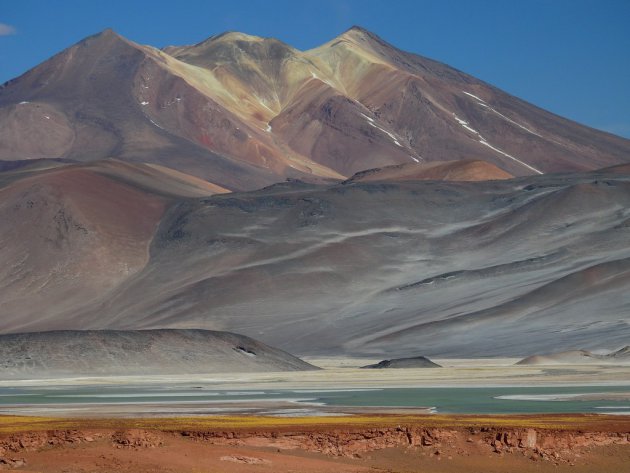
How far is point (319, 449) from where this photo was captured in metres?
29.2

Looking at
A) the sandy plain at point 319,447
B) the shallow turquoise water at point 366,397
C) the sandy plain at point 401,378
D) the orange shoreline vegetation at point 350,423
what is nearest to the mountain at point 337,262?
the sandy plain at point 401,378

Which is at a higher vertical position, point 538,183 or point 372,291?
point 538,183

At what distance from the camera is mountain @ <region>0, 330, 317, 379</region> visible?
295 feet

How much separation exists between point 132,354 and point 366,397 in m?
38.1

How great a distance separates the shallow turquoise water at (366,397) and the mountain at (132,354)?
17.5 meters

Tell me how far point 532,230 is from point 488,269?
16.8 m

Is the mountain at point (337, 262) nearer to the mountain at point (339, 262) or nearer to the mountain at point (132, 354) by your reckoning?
the mountain at point (339, 262)

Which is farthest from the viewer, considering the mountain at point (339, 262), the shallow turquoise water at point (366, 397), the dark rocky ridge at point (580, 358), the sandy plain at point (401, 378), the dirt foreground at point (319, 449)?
the mountain at point (339, 262)

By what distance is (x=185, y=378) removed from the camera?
8500 centimetres

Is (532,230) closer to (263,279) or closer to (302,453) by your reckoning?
(263,279)

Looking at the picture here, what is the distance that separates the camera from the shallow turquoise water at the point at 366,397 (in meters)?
48.0

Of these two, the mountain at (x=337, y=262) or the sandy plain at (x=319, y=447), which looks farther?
the mountain at (x=337, y=262)

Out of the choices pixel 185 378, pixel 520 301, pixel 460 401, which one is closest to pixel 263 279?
pixel 520 301

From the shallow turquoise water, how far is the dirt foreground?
46.8 feet
